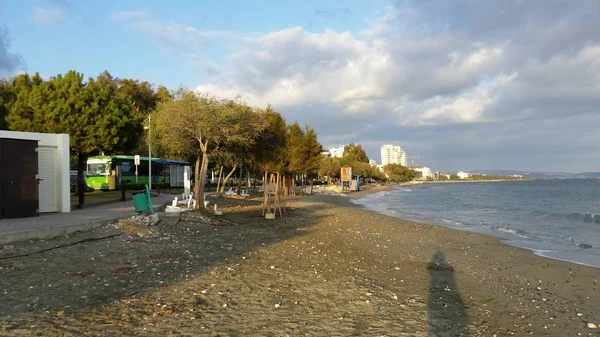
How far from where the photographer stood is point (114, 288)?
7.50 meters

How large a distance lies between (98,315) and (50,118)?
2158 centimetres

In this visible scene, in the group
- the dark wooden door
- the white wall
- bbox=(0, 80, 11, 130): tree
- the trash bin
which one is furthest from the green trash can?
bbox=(0, 80, 11, 130): tree

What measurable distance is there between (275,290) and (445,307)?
9.45 ft

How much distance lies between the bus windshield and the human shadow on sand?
3603cm

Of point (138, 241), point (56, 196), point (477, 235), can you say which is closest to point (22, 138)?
point (56, 196)

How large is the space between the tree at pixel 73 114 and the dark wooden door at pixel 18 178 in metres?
8.81

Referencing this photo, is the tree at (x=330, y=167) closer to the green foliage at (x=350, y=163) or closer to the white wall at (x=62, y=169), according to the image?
the green foliage at (x=350, y=163)

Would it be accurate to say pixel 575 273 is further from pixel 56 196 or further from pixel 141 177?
pixel 141 177

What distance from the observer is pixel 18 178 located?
14.5 metres

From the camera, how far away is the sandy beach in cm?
603

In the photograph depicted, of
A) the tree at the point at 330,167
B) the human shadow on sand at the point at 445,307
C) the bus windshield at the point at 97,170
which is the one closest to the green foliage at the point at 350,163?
the tree at the point at 330,167

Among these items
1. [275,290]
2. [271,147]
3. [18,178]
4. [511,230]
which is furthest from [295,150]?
[275,290]

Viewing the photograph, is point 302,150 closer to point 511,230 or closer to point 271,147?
point 271,147

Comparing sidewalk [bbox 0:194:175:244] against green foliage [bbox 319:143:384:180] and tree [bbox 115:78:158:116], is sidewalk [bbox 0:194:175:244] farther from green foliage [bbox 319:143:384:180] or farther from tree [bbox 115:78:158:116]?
green foliage [bbox 319:143:384:180]
